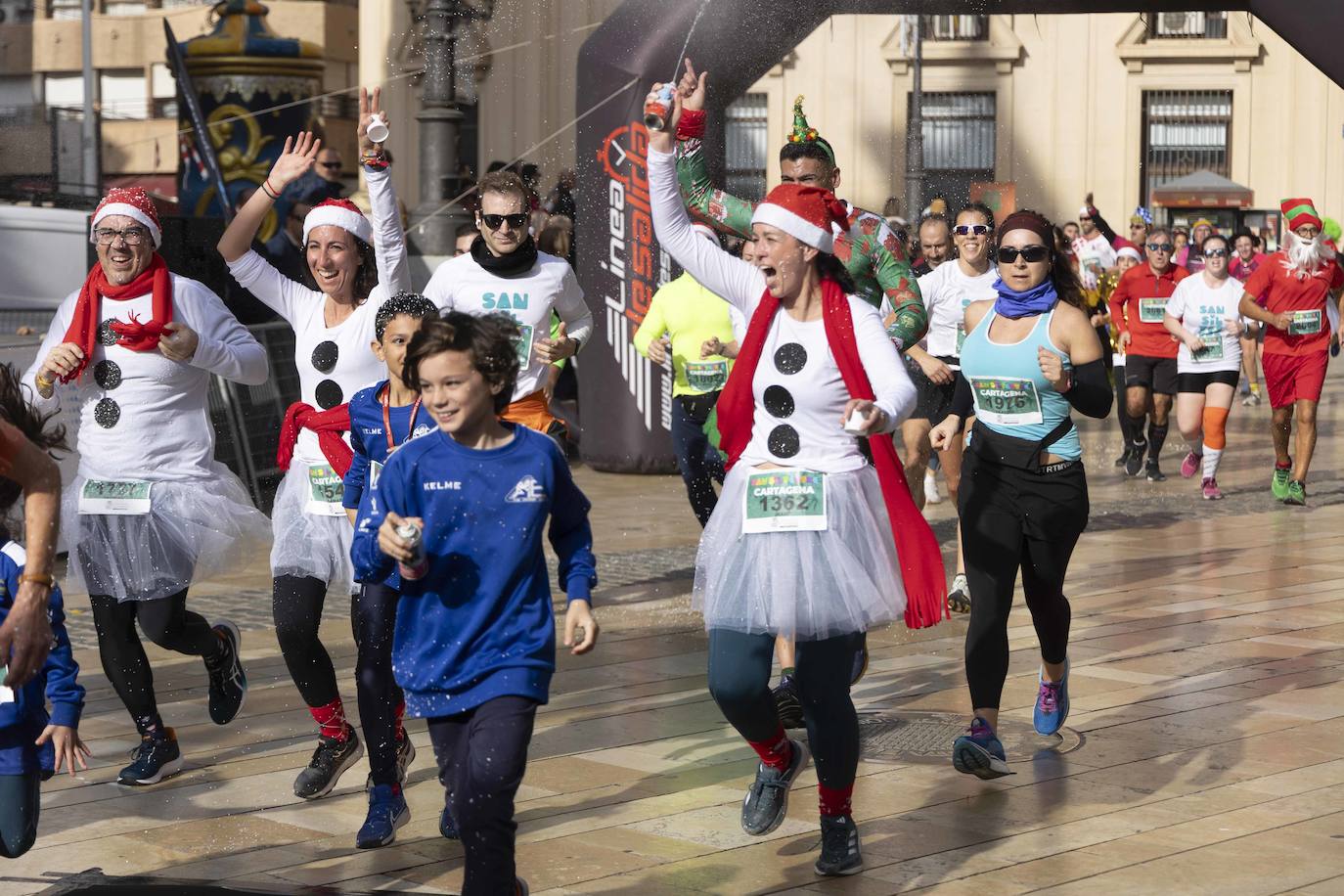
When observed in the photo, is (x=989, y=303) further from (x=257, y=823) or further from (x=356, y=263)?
(x=257, y=823)

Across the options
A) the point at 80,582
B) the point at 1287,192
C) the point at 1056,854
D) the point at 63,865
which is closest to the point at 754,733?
the point at 1056,854

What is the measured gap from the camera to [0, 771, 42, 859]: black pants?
4480 mm

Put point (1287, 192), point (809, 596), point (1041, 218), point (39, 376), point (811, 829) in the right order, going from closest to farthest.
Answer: point (809, 596)
point (811, 829)
point (39, 376)
point (1041, 218)
point (1287, 192)

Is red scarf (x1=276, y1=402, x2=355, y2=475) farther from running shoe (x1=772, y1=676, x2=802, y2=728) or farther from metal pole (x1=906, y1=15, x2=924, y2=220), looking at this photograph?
metal pole (x1=906, y1=15, x2=924, y2=220)

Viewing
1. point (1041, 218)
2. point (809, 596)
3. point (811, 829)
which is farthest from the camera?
point (1041, 218)

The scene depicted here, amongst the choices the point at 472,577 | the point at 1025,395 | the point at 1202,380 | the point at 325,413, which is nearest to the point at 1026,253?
the point at 1025,395

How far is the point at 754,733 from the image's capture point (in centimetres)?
561

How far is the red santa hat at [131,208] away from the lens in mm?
6570

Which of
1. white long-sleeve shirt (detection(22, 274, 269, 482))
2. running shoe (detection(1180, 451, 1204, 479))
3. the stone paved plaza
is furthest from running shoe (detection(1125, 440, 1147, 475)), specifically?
white long-sleeve shirt (detection(22, 274, 269, 482))

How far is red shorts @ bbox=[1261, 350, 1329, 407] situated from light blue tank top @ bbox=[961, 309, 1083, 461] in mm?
7969

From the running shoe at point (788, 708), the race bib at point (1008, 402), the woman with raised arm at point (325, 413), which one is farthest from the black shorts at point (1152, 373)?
the woman with raised arm at point (325, 413)

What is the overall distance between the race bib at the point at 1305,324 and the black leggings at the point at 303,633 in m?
9.52

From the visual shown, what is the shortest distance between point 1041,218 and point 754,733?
7.19 feet

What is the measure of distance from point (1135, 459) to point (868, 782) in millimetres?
10438
